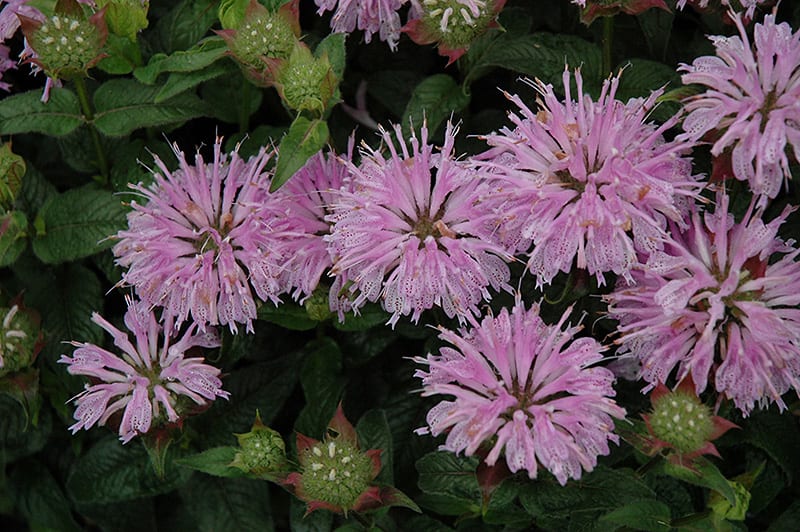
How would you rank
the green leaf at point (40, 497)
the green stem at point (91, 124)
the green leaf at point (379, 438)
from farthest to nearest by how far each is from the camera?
the green leaf at point (40, 497)
the green stem at point (91, 124)
the green leaf at point (379, 438)

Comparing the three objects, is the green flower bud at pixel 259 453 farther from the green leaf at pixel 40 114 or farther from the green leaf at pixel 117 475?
the green leaf at pixel 40 114

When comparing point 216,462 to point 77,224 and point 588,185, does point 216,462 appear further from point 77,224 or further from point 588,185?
point 588,185

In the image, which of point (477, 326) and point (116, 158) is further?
point (116, 158)

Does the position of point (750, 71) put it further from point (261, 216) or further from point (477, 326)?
point (261, 216)

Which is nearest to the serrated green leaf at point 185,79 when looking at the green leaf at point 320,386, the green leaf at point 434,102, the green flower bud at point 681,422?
the green leaf at point 434,102

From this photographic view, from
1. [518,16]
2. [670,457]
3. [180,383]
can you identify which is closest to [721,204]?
[670,457]

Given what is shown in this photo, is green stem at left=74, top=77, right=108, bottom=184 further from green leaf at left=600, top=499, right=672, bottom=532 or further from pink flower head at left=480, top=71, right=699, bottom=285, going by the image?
green leaf at left=600, top=499, right=672, bottom=532

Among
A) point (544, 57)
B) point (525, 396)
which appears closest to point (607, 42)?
point (544, 57)
